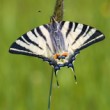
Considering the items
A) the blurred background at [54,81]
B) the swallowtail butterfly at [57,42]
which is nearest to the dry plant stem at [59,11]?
the swallowtail butterfly at [57,42]

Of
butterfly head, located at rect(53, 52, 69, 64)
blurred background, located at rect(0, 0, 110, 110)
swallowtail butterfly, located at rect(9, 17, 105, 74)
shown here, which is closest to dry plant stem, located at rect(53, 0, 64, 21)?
swallowtail butterfly, located at rect(9, 17, 105, 74)

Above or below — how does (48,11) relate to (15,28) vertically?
above

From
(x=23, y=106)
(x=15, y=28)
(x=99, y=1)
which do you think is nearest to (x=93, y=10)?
(x=99, y=1)

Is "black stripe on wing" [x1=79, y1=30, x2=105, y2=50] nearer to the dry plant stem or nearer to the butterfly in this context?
the butterfly

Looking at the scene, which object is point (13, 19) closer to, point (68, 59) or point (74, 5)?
point (74, 5)

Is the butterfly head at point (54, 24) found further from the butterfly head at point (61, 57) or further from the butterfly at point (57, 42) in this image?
the butterfly head at point (61, 57)

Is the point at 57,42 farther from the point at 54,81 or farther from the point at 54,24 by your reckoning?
the point at 54,81

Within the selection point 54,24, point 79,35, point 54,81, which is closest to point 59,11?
point 54,24

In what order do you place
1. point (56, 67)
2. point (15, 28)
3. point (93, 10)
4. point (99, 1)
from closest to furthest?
point (56, 67), point (15, 28), point (93, 10), point (99, 1)

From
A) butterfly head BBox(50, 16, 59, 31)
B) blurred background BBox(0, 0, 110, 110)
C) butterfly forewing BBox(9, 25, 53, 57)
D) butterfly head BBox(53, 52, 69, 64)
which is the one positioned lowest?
butterfly head BBox(53, 52, 69, 64)
